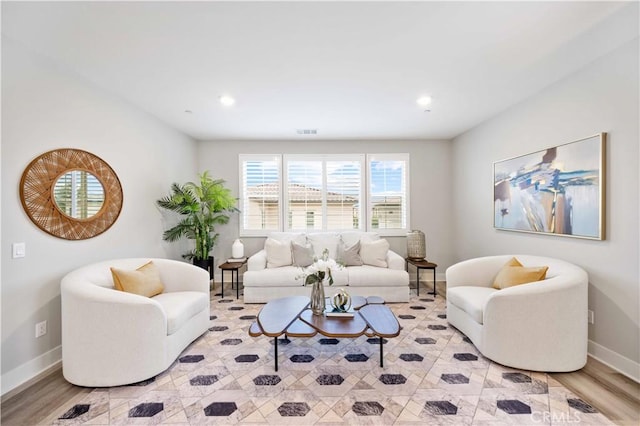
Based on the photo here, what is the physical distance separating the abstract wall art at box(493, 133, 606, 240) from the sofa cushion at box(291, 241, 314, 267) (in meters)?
2.74

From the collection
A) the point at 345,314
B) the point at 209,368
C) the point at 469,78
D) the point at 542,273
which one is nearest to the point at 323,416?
the point at 345,314

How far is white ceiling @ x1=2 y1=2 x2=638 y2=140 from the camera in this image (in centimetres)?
190

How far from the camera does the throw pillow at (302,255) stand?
14.5ft

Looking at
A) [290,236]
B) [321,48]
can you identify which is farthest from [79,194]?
[290,236]

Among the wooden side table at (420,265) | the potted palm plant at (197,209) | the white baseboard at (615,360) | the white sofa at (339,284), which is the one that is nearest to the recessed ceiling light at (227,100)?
the potted palm plant at (197,209)

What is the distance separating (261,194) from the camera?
5285 mm

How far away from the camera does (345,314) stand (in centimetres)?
262

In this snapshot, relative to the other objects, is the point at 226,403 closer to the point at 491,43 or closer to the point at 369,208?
the point at 491,43

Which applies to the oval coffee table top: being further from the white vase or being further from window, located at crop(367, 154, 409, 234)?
window, located at crop(367, 154, 409, 234)

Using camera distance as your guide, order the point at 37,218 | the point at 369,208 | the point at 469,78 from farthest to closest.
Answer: the point at 369,208 < the point at 469,78 < the point at 37,218

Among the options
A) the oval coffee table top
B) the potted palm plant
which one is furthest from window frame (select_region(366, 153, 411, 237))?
the oval coffee table top

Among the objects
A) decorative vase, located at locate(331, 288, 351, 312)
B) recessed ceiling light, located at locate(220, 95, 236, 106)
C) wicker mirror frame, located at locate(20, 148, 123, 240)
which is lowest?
decorative vase, located at locate(331, 288, 351, 312)

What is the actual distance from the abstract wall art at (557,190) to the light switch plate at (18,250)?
4873 millimetres

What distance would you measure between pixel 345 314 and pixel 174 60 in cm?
274
